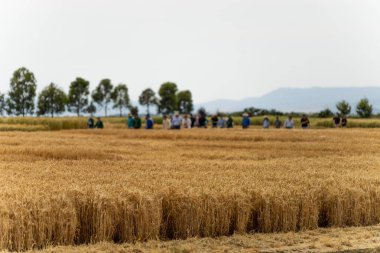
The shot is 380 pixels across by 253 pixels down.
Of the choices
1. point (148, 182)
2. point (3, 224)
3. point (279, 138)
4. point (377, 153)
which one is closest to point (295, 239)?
point (148, 182)

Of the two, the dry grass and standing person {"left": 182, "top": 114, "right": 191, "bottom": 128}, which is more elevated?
standing person {"left": 182, "top": 114, "right": 191, "bottom": 128}

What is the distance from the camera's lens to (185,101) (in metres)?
136

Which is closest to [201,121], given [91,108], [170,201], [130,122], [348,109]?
[130,122]

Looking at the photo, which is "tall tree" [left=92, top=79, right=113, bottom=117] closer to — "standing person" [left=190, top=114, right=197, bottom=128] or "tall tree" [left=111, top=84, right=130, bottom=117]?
"tall tree" [left=111, top=84, right=130, bottom=117]

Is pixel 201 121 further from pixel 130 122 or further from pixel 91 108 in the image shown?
pixel 91 108

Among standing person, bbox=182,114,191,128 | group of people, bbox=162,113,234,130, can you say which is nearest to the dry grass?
group of people, bbox=162,113,234,130

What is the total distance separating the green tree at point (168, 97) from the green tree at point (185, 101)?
711 cm

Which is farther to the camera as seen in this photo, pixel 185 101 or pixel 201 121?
pixel 185 101

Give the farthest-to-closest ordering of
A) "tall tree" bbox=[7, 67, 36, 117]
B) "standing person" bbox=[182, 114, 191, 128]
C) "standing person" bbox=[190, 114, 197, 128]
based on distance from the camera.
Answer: "tall tree" bbox=[7, 67, 36, 117] → "standing person" bbox=[190, 114, 197, 128] → "standing person" bbox=[182, 114, 191, 128]

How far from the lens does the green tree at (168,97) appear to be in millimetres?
124750

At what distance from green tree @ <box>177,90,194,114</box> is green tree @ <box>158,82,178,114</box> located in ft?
23.3

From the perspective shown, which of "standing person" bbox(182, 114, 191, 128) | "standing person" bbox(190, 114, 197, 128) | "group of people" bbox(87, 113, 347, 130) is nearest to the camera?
"group of people" bbox(87, 113, 347, 130)

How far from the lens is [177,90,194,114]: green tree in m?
134

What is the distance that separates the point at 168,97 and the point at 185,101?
1120cm
